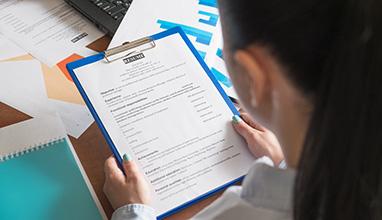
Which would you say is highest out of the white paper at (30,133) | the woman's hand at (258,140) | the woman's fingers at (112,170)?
the white paper at (30,133)

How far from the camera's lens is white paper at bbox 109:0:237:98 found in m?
0.90

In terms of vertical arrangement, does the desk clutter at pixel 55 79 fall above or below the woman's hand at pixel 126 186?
above

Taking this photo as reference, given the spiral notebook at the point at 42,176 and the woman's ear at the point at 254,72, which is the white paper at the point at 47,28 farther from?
the woman's ear at the point at 254,72

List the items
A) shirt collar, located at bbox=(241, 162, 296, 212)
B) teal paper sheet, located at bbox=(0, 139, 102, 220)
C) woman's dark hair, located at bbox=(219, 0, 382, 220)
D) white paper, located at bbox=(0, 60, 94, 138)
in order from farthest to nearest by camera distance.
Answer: white paper, located at bbox=(0, 60, 94, 138) → teal paper sheet, located at bbox=(0, 139, 102, 220) → shirt collar, located at bbox=(241, 162, 296, 212) → woman's dark hair, located at bbox=(219, 0, 382, 220)

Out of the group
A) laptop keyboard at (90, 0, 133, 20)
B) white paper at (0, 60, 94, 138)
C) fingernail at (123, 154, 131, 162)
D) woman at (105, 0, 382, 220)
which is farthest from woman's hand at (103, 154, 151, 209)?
laptop keyboard at (90, 0, 133, 20)

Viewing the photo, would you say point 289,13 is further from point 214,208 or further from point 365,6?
point 214,208

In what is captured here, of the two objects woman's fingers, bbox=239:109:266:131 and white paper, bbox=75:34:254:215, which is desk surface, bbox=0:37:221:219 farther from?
woman's fingers, bbox=239:109:266:131

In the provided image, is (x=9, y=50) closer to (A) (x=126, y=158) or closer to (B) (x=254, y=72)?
(A) (x=126, y=158)

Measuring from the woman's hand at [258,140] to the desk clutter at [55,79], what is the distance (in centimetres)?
7

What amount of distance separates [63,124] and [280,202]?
38 cm

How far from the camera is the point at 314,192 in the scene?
1.56 feet

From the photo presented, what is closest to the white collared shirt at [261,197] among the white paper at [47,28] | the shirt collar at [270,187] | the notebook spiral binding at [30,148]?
the shirt collar at [270,187]

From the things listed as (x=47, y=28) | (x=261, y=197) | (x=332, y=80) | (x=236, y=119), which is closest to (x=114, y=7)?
(x=47, y=28)

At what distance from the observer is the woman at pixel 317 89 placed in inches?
15.2
